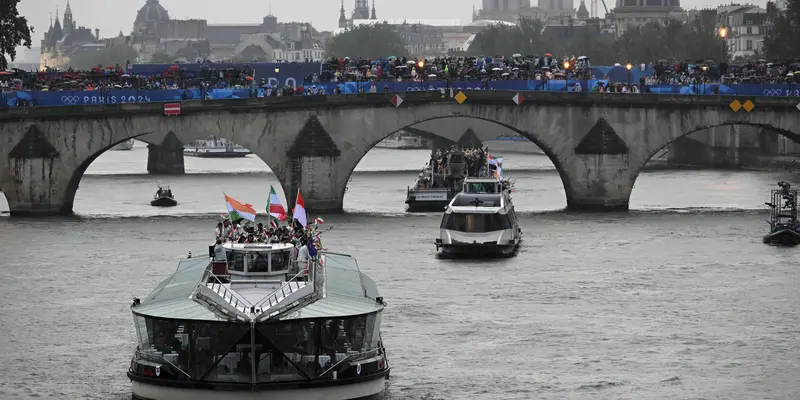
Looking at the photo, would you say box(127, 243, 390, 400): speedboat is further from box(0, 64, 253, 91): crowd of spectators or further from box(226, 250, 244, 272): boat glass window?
box(0, 64, 253, 91): crowd of spectators

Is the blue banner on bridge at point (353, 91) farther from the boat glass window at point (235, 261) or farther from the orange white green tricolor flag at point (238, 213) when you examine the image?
the boat glass window at point (235, 261)

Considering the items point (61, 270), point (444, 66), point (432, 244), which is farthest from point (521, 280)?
point (444, 66)

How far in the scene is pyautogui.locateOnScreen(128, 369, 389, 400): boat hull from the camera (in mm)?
44375

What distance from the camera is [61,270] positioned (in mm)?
74312

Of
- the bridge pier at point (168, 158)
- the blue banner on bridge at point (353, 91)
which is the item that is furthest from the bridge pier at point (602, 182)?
the bridge pier at point (168, 158)

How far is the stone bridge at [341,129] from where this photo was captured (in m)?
95.1

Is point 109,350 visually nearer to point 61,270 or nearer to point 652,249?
point 61,270

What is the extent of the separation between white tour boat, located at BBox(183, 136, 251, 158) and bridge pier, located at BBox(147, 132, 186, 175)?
98.6ft

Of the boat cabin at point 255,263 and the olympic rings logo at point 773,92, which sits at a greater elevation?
the olympic rings logo at point 773,92

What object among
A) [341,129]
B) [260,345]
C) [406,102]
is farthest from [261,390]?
[406,102]

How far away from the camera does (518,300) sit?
216 feet

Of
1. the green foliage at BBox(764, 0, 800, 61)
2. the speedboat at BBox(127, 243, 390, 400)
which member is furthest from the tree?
the green foliage at BBox(764, 0, 800, 61)

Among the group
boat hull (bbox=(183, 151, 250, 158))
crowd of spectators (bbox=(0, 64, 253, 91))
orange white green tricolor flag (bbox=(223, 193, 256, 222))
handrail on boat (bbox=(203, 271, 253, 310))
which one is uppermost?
crowd of spectators (bbox=(0, 64, 253, 91))

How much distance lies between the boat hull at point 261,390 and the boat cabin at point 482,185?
4027 cm
